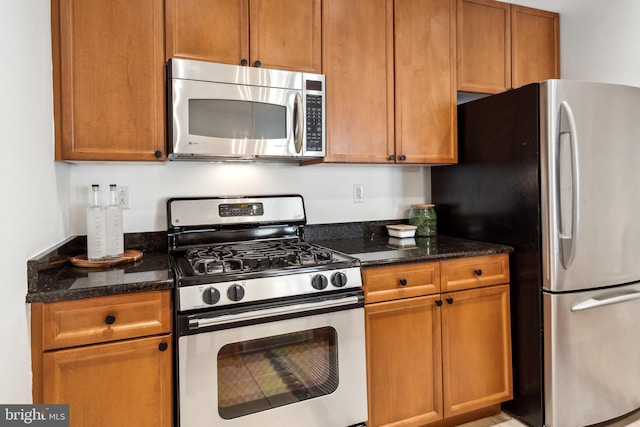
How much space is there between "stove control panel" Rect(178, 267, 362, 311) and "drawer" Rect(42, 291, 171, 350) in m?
0.09

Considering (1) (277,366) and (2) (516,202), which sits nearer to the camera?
(1) (277,366)

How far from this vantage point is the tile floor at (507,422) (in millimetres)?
1999

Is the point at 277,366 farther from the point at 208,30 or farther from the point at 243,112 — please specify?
the point at 208,30

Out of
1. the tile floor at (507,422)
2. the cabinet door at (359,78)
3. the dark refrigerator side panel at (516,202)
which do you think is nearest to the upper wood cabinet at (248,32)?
the cabinet door at (359,78)

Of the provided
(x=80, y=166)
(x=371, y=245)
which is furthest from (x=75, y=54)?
(x=371, y=245)

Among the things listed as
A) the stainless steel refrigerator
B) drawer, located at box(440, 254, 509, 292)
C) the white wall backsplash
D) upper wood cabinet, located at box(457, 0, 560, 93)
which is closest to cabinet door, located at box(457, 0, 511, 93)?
upper wood cabinet, located at box(457, 0, 560, 93)

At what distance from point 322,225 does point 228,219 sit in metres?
0.58

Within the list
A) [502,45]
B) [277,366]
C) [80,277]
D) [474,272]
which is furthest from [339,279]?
[502,45]

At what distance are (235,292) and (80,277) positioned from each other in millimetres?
576

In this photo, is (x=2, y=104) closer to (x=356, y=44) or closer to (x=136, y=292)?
(x=136, y=292)

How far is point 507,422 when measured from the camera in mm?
2020

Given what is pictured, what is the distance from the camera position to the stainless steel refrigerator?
1821 mm

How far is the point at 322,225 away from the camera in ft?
7.72

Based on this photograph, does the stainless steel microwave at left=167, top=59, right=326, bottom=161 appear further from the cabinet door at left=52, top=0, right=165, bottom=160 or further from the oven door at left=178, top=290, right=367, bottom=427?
the oven door at left=178, top=290, right=367, bottom=427
